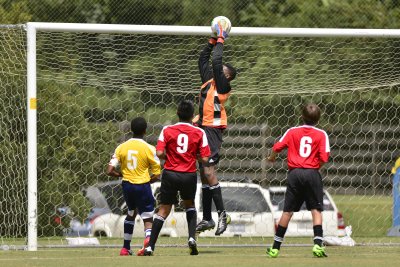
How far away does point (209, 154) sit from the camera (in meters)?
12.2

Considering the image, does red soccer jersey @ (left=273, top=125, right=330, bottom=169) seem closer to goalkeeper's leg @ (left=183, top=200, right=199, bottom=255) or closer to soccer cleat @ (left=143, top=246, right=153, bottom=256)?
goalkeeper's leg @ (left=183, top=200, right=199, bottom=255)

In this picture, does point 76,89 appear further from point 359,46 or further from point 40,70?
point 359,46

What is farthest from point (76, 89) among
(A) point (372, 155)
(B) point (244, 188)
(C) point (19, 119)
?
(A) point (372, 155)

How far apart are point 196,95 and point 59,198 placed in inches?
87.4

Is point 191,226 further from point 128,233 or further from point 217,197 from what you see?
point 128,233

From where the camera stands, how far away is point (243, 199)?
18.1 metres

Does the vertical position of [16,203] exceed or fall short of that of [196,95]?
it falls short

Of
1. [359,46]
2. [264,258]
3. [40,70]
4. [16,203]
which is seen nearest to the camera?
[264,258]

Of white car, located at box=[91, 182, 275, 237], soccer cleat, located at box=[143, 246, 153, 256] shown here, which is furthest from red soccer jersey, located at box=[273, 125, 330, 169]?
white car, located at box=[91, 182, 275, 237]

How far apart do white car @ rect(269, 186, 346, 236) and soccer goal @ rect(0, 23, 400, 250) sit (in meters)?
0.05

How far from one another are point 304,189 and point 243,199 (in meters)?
5.93

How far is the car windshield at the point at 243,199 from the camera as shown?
700 inches

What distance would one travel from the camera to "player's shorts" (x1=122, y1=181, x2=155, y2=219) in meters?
12.8

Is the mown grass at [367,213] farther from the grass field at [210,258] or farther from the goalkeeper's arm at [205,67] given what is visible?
the goalkeeper's arm at [205,67]
